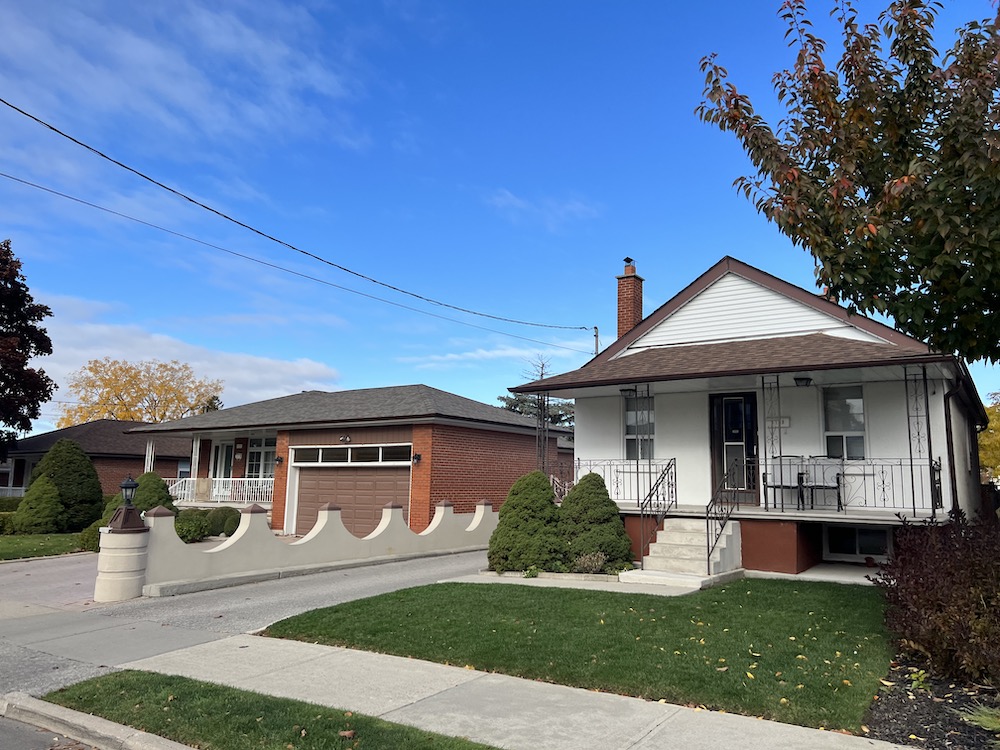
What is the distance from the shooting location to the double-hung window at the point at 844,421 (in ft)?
44.0

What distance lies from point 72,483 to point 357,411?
10207 mm

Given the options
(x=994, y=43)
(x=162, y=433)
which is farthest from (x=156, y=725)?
(x=162, y=433)

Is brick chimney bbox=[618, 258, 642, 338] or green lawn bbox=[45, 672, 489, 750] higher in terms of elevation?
brick chimney bbox=[618, 258, 642, 338]

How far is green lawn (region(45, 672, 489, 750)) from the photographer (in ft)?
16.7

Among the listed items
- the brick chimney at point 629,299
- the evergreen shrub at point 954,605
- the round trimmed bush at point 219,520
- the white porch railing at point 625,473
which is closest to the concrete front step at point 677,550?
the white porch railing at point 625,473

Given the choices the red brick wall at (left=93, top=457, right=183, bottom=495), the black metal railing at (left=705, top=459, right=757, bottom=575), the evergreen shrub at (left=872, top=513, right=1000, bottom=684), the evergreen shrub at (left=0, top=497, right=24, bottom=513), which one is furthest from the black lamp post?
the red brick wall at (left=93, top=457, right=183, bottom=495)

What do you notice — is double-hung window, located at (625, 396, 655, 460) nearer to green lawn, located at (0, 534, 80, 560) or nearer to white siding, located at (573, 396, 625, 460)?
white siding, located at (573, 396, 625, 460)

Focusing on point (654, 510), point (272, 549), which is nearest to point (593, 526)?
point (654, 510)

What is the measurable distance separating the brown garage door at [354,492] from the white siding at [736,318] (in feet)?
26.5

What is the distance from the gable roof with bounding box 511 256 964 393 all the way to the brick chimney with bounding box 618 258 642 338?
1.14 meters

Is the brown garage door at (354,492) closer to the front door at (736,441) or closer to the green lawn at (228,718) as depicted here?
the front door at (736,441)

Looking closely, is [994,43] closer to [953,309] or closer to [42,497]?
[953,309]

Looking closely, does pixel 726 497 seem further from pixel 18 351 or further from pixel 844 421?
pixel 18 351

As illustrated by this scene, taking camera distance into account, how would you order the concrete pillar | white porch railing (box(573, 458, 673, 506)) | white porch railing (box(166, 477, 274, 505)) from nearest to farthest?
the concrete pillar < white porch railing (box(573, 458, 673, 506)) < white porch railing (box(166, 477, 274, 505))
